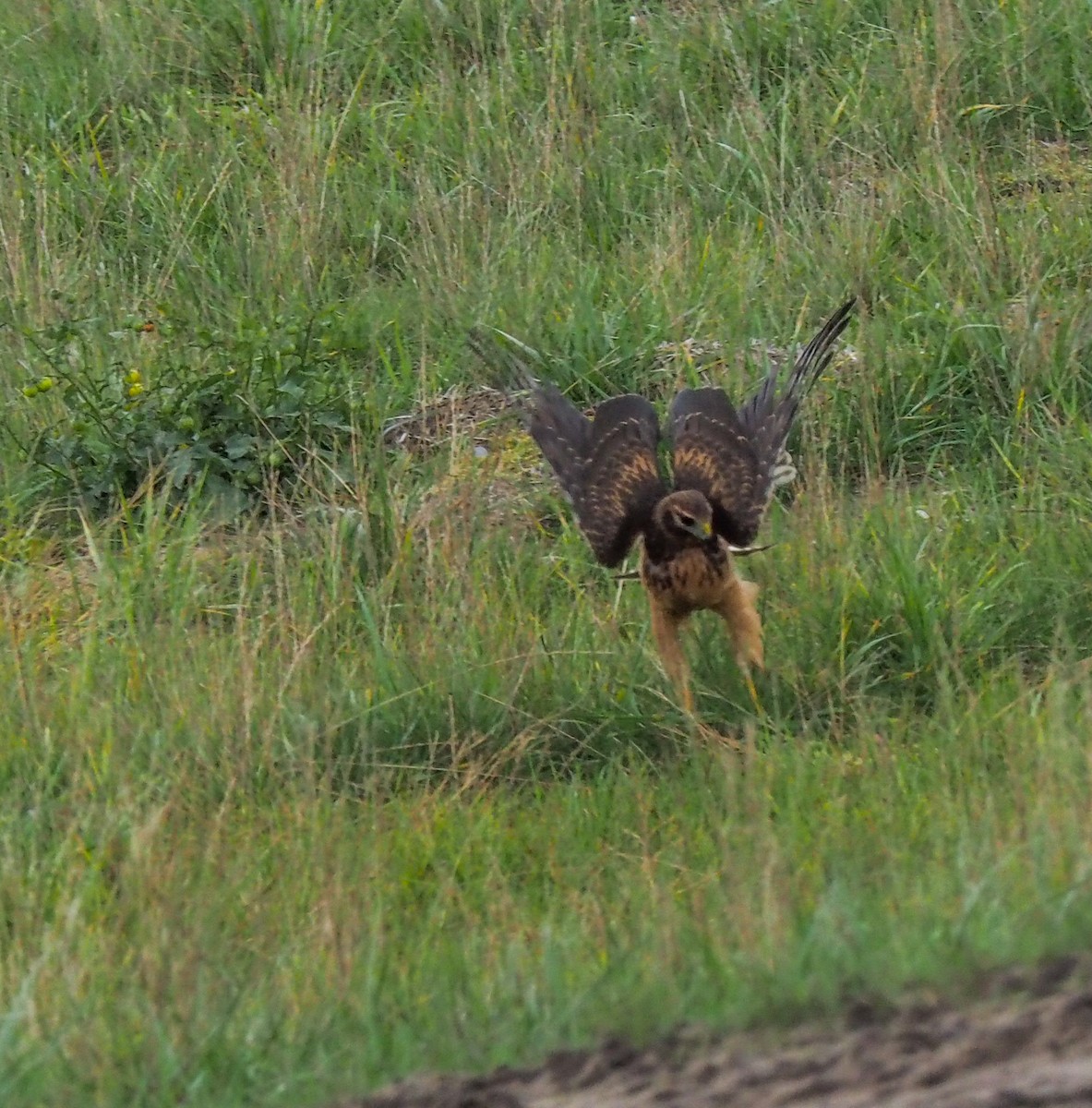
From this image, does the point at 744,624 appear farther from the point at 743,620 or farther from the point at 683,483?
the point at 683,483

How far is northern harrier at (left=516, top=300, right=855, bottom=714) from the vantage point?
575 cm

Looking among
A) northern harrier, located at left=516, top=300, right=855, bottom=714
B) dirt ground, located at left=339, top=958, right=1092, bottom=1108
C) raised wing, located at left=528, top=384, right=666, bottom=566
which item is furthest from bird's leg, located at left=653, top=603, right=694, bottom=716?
dirt ground, located at left=339, top=958, right=1092, bottom=1108

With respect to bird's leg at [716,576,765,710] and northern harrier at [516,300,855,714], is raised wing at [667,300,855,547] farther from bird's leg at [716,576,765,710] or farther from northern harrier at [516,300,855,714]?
bird's leg at [716,576,765,710]

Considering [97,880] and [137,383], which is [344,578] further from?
[97,880]

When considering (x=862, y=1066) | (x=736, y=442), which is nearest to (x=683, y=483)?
(x=736, y=442)

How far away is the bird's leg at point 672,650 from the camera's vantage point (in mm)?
5430

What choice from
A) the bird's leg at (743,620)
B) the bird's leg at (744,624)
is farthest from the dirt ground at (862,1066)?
the bird's leg at (743,620)

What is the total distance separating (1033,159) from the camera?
26.9 ft

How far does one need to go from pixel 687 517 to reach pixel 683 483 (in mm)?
444

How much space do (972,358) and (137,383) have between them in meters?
3.15

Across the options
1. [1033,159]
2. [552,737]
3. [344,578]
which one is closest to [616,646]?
[552,737]

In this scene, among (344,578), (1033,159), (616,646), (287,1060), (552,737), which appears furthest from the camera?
(1033,159)

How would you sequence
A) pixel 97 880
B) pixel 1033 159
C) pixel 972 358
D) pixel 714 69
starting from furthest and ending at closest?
pixel 714 69 → pixel 1033 159 → pixel 972 358 → pixel 97 880

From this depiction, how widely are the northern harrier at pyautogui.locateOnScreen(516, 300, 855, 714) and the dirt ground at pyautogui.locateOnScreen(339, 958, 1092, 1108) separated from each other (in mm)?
2227
